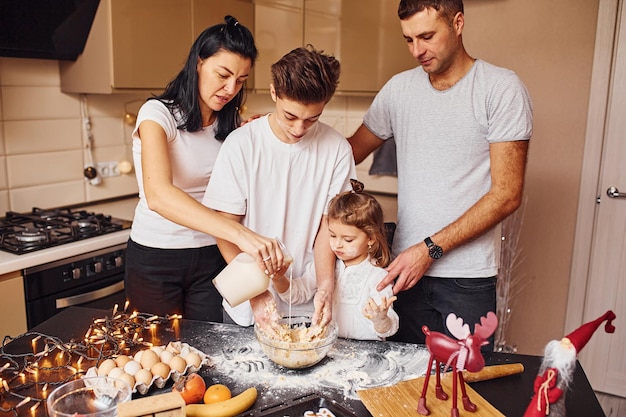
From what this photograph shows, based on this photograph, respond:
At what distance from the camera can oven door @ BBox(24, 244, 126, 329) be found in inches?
86.7

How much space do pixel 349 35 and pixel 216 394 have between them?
2135 millimetres

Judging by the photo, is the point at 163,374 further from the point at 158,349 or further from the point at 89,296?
the point at 89,296

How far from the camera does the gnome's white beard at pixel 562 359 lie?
3.24 ft

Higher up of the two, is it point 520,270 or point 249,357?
point 249,357

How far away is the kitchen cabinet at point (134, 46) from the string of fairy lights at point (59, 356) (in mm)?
1358

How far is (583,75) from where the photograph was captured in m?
2.65

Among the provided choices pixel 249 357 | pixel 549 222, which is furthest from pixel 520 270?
pixel 249 357

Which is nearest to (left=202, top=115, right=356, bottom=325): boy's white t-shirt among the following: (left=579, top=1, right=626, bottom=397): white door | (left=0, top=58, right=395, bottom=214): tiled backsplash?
(left=0, top=58, right=395, bottom=214): tiled backsplash

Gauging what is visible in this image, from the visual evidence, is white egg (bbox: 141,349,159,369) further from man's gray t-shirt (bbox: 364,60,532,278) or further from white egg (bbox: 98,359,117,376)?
man's gray t-shirt (bbox: 364,60,532,278)

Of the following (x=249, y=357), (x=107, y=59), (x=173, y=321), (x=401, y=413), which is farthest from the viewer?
(x=107, y=59)

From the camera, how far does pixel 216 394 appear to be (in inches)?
46.3

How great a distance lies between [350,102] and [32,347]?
2.32 m

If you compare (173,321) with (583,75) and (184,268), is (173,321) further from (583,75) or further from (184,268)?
(583,75)


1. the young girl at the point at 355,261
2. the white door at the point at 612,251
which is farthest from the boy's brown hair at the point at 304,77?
the white door at the point at 612,251
